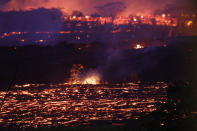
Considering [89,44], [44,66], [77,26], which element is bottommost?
[44,66]

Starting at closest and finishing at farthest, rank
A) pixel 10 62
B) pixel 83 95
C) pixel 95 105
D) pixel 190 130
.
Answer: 1. pixel 190 130
2. pixel 95 105
3. pixel 83 95
4. pixel 10 62

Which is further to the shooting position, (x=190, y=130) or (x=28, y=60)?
(x=28, y=60)

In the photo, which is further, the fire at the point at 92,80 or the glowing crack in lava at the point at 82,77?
the glowing crack in lava at the point at 82,77

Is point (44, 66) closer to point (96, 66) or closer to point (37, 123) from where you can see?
point (96, 66)

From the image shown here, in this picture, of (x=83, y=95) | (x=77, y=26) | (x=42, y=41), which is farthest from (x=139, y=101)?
(x=77, y=26)

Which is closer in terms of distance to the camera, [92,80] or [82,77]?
[92,80]

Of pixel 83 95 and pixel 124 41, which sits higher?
pixel 124 41

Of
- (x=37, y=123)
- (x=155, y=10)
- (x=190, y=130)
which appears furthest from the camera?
(x=155, y=10)

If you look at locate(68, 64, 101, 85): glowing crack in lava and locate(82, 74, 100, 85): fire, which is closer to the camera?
locate(82, 74, 100, 85): fire
